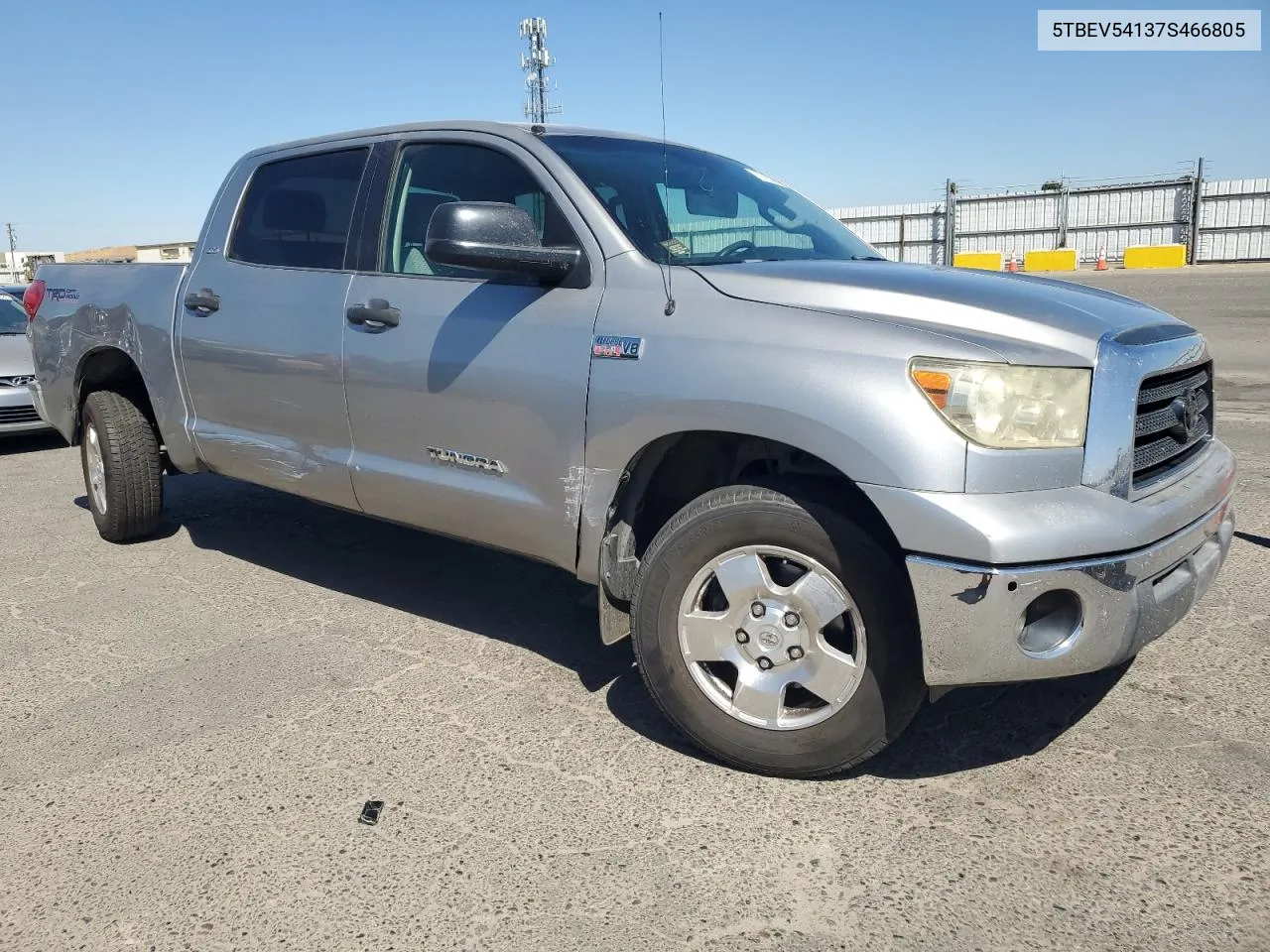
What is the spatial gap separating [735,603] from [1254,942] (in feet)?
4.42

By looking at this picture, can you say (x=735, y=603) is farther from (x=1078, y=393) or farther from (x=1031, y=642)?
(x=1078, y=393)

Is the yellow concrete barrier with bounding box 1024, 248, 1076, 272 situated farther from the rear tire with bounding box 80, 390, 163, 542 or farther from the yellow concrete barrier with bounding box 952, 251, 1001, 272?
the rear tire with bounding box 80, 390, 163, 542

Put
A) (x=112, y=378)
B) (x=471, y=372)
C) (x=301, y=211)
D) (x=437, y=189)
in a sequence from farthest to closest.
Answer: (x=112, y=378), (x=301, y=211), (x=437, y=189), (x=471, y=372)

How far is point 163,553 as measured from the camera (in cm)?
514

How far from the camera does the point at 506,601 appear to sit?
4.31 meters

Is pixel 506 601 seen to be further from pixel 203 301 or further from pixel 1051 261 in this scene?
pixel 1051 261

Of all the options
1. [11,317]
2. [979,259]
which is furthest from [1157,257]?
[11,317]

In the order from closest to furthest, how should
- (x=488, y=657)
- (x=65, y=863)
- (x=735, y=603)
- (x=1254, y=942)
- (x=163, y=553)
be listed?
(x=1254, y=942) → (x=65, y=863) → (x=735, y=603) → (x=488, y=657) → (x=163, y=553)

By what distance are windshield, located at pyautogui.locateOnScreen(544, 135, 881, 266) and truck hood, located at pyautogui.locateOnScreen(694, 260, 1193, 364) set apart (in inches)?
11.1

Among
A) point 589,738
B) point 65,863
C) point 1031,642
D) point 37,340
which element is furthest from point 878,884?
point 37,340

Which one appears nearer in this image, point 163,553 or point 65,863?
point 65,863

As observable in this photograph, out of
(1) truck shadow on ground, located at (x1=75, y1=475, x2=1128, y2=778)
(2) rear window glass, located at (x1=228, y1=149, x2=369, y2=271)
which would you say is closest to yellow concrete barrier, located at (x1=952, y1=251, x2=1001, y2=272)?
(1) truck shadow on ground, located at (x1=75, y1=475, x2=1128, y2=778)

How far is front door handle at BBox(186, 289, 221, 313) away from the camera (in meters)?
4.27

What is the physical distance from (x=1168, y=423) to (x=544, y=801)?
197 centimetres
